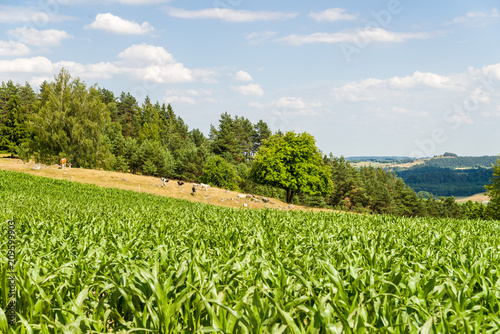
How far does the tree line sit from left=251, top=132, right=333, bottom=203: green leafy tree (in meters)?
A: 0.13

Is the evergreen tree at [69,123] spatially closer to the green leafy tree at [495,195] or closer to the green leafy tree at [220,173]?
the green leafy tree at [220,173]

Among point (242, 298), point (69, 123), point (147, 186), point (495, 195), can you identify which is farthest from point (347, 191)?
point (242, 298)

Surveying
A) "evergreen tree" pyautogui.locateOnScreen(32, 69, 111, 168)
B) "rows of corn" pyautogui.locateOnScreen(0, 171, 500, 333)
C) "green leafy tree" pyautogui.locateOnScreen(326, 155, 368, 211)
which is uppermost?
"evergreen tree" pyautogui.locateOnScreen(32, 69, 111, 168)

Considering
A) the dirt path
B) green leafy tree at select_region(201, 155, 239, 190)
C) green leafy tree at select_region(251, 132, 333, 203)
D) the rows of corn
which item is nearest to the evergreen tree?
the dirt path

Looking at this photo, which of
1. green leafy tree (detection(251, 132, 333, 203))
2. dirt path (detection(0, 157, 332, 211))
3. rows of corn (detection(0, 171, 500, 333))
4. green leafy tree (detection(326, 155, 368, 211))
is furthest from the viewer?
green leafy tree (detection(326, 155, 368, 211))

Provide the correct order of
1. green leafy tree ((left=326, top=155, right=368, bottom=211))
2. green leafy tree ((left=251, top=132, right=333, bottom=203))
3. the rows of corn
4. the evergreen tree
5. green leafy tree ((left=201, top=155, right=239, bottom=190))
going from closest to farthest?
1. the rows of corn
2. green leafy tree ((left=251, top=132, right=333, bottom=203))
3. the evergreen tree
4. green leafy tree ((left=201, top=155, right=239, bottom=190))
5. green leafy tree ((left=326, top=155, right=368, bottom=211))

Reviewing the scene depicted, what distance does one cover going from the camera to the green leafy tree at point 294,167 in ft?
141

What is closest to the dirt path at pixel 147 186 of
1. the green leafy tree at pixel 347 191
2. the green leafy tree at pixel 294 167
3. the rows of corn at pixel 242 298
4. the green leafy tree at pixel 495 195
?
the green leafy tree at pixel 294 167

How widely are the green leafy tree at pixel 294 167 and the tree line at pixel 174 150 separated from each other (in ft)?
0.43

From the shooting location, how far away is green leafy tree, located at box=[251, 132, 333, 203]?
4312 cm

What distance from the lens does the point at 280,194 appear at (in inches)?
3991

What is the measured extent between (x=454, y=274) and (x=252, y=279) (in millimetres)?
2864

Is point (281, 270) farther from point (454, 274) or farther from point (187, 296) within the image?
point (454, 274)

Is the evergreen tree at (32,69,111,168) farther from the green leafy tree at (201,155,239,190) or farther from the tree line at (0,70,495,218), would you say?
the green leafy tree at (201,155,239,190)
